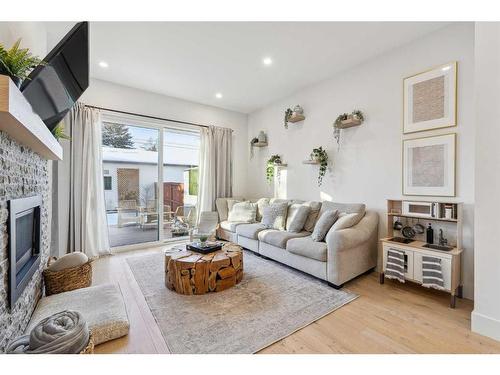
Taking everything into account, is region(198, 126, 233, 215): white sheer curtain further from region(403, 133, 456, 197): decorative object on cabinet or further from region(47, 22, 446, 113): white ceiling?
region(403, 133, 456, 197): decorative object on cabinet

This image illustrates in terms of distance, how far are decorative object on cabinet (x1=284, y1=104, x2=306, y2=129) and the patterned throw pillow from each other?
1.46 meters

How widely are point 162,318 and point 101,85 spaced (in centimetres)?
366

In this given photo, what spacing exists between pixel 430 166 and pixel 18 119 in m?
3.47

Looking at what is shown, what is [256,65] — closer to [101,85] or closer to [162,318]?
[101,85]

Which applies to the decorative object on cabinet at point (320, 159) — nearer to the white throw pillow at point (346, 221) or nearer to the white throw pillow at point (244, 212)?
the white throw pillow at point (346, 221)

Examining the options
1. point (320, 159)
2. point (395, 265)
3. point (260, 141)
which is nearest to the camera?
point (395, 265)

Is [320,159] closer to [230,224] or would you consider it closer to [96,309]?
[230,224]

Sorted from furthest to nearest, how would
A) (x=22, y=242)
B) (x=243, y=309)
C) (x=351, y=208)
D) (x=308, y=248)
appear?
(x=351, y=208), (x=308, y=248), (x=243, y=309), (x=22, y=242)

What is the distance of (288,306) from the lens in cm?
218

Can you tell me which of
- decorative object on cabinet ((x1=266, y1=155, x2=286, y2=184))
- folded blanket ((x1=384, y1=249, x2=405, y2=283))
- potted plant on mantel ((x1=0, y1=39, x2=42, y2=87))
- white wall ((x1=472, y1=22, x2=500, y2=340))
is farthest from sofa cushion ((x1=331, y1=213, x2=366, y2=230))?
potted plant on mantel ((x1=0, y1=39, x2=42, y2=87))

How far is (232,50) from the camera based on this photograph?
9.59ft

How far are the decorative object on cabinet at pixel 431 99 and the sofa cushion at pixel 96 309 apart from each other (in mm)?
3506

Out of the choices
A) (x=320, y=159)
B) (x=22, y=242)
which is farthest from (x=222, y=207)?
(x=22, y=242)
